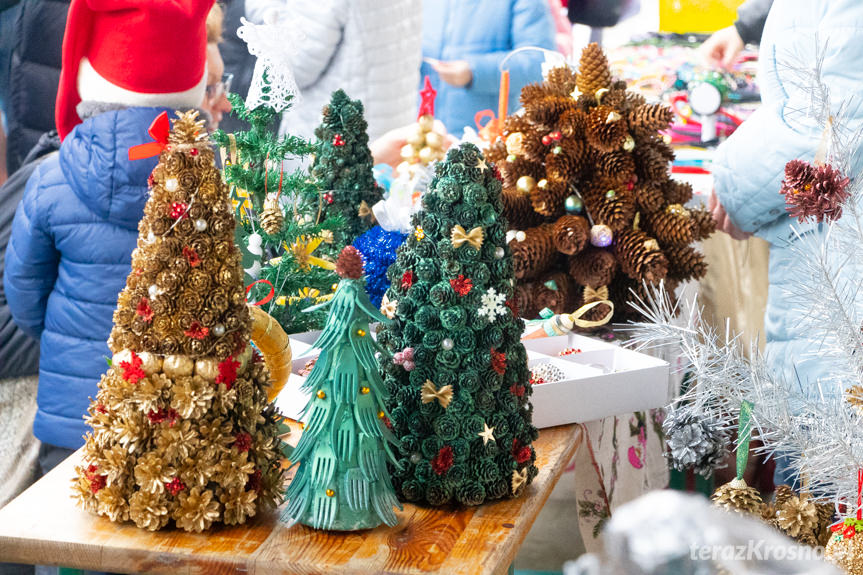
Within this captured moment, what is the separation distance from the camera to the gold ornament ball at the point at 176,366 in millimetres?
997

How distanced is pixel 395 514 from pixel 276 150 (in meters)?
0.66

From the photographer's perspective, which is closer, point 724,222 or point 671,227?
point 671,227

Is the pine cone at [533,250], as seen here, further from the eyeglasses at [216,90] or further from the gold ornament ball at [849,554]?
the eyeglasses at [216,90]

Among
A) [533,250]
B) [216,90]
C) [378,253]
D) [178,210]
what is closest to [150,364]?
[178,210]

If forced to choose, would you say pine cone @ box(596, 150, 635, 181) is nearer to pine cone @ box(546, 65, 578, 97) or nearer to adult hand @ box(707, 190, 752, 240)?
pine cone @ box(546, 65, 578, 97)

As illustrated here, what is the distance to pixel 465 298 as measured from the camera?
3.47 feet

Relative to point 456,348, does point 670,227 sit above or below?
below

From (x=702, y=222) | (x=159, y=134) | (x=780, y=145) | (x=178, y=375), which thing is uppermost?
(x=159, y=134)

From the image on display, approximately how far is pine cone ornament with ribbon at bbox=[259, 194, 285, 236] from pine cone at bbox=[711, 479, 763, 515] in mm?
767

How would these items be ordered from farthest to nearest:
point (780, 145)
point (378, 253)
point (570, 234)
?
point (780, 145), point (570, 234), point (378, 253)

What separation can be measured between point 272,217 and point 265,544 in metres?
0.59

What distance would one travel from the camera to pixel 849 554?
91 cm

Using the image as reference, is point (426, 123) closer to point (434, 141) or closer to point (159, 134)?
point (434, 141)

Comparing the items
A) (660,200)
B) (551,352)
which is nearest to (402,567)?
(551,352)
